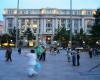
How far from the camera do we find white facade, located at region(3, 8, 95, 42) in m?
182

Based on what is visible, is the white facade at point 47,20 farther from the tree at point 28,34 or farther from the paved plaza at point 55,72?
the paved plaza at point 55,72

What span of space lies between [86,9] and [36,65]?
168m

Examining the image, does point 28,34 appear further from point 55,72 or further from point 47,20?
point 55,72

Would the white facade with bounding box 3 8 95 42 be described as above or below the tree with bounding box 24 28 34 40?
above

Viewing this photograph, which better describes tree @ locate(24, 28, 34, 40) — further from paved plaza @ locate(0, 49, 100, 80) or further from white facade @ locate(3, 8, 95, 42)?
paved plaza @ locate(0, 49, 100, 80)

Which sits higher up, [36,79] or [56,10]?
[56,10]

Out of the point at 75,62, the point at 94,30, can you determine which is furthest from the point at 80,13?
the point at 75,62

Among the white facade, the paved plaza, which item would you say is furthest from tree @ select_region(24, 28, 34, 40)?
the paved plaza

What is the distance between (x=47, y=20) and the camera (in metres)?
184

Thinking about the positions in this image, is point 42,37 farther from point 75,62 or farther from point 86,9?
point 75,62

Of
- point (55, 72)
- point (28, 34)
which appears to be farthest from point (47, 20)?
point (55, 72)

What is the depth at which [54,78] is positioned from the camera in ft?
58.9

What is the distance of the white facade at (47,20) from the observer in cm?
18225

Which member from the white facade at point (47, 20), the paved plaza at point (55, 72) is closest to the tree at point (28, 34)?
the white facade at point (47, 20)
